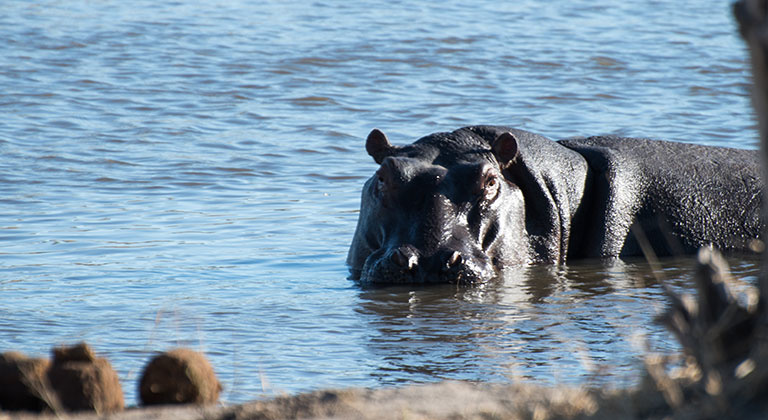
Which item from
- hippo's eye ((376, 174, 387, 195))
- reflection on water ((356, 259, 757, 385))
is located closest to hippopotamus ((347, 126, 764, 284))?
hippo's eye ((376, 174, 387, 195))

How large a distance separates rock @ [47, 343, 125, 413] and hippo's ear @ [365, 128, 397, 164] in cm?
429

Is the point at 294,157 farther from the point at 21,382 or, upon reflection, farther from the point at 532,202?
the point at 21,382

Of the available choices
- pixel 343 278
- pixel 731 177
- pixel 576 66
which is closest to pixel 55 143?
pixel 343 278

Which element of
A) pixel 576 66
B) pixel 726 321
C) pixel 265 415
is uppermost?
pixel 726 321

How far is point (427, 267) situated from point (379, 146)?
1.21 meters

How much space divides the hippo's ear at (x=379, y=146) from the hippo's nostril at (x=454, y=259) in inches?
43.8

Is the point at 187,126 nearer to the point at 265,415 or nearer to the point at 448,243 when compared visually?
the point at 448,243

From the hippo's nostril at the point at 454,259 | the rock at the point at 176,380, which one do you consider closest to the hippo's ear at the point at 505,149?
the hippo's nostril at the point at 454,259

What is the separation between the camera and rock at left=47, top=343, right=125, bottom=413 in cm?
334

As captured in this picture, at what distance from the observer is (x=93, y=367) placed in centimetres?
338

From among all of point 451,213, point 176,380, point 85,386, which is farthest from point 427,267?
point 85,386

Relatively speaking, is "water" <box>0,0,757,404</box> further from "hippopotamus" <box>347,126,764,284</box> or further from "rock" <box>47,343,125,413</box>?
"rock" <box>47,343,125,413</box>

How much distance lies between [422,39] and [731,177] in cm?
1044

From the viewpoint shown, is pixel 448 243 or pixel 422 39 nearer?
pixel 448 243
